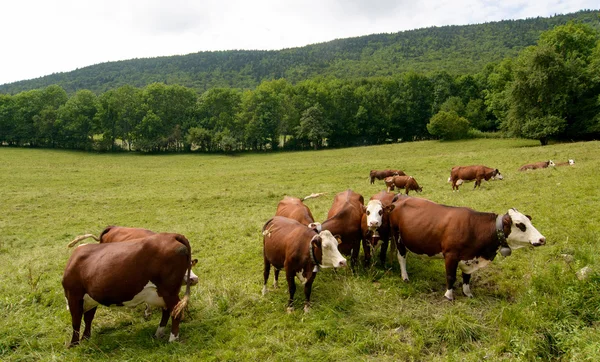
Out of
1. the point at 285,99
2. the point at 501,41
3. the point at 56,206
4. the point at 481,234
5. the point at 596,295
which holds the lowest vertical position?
the point at 56,206

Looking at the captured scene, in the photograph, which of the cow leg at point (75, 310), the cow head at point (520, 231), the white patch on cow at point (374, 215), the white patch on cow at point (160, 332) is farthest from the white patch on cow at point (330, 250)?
the cow leg at point (75, 310)

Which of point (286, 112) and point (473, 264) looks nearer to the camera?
point (473, 264)

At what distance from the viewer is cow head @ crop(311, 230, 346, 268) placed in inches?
255

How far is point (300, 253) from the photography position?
684 centimetres

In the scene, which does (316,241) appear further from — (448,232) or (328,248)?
(448,232)

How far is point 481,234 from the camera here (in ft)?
22.4

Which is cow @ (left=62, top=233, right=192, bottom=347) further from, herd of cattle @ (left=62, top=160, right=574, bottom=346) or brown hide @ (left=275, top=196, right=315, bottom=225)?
brown hide @ (left=275, top=196, right=315, bottom=225)

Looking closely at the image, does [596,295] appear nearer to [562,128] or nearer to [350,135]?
[562,128]

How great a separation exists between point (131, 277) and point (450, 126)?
5705cm

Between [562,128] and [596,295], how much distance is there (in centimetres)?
4403

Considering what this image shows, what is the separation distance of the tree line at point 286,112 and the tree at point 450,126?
155 millimetres

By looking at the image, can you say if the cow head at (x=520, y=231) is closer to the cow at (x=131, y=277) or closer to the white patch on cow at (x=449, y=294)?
the white patch on cow at (x=449, y=294)

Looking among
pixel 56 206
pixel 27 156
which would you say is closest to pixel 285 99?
pixel 27 156

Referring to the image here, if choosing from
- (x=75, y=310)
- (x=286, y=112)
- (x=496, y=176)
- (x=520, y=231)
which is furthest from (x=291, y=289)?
(x=286, y=112)
